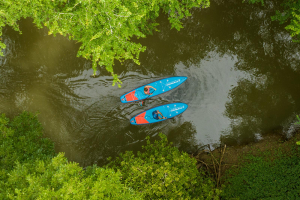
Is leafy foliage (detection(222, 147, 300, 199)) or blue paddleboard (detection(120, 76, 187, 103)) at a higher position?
blue paddleboard (detection(120, 76, 187, 103))

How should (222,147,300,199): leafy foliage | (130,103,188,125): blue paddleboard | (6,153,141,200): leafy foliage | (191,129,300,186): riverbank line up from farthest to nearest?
1. (130,103,188,125): blue paddleboard
2. (191,129,300,186): riverbank
3. (222,147,300,199): leafy foliage
4. (6,153,141,200): leafy foliage

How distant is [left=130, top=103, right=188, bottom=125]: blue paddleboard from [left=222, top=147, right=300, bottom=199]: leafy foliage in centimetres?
433

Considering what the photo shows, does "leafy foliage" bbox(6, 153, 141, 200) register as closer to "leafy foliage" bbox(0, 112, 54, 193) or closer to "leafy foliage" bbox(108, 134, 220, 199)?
"leafy foliage" bbox(0, 112, 54, 193)

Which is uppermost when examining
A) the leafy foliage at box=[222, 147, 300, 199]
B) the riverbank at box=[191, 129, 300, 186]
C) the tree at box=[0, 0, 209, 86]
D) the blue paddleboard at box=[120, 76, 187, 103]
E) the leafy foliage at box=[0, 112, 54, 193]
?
the tree at box=[0, 0, 209, 86]

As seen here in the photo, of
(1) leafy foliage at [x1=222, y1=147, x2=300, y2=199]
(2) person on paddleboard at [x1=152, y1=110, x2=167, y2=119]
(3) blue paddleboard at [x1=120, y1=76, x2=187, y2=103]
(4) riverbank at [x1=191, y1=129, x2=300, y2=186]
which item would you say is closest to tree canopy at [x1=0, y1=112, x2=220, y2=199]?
(4) riverbank at [x1=191, y1=129, x2=300, y2=186]

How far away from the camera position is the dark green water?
29.4 feet

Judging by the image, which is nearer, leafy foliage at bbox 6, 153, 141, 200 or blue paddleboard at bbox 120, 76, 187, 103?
leafy foliage at bbox 6, 153, 141, 200

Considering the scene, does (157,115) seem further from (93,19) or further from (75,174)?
(93,19)

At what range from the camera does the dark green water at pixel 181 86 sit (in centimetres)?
895

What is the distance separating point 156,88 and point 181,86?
139 cm

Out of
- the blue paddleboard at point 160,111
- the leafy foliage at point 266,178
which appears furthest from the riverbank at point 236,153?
the blue paddleboard at point 160,111

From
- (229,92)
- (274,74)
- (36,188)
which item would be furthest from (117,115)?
(274,74)

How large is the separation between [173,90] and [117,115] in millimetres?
3372

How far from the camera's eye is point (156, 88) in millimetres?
8906
